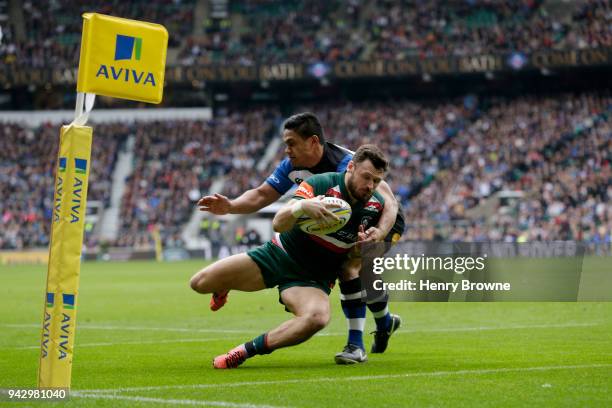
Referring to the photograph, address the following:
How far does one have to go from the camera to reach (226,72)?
5444cm

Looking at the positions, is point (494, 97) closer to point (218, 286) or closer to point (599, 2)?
point (599, 2)

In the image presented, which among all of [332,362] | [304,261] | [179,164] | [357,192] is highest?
[179,164]

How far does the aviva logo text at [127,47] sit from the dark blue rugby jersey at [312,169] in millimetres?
3380


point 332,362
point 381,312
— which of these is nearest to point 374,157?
point 332,362

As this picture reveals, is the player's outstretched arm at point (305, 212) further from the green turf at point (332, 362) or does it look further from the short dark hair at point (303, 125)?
the short dark hair at point (303, 125)

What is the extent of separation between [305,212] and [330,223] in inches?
10.3

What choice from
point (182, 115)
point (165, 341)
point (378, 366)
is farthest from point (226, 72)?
point (378, 366)

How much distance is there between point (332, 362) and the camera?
9.32m

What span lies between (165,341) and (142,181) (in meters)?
40.5

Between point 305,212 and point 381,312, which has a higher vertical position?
point 305,212

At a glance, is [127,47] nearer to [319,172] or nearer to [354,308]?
[319,172]

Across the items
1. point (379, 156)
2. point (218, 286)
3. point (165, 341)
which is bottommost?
point (165, 341)

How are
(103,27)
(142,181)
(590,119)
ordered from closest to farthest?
(103,27) → (590,119) → (142,181)

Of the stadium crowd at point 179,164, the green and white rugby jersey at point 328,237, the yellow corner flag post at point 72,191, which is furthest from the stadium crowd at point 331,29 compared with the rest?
the yellow corner flag post at point 72,191
